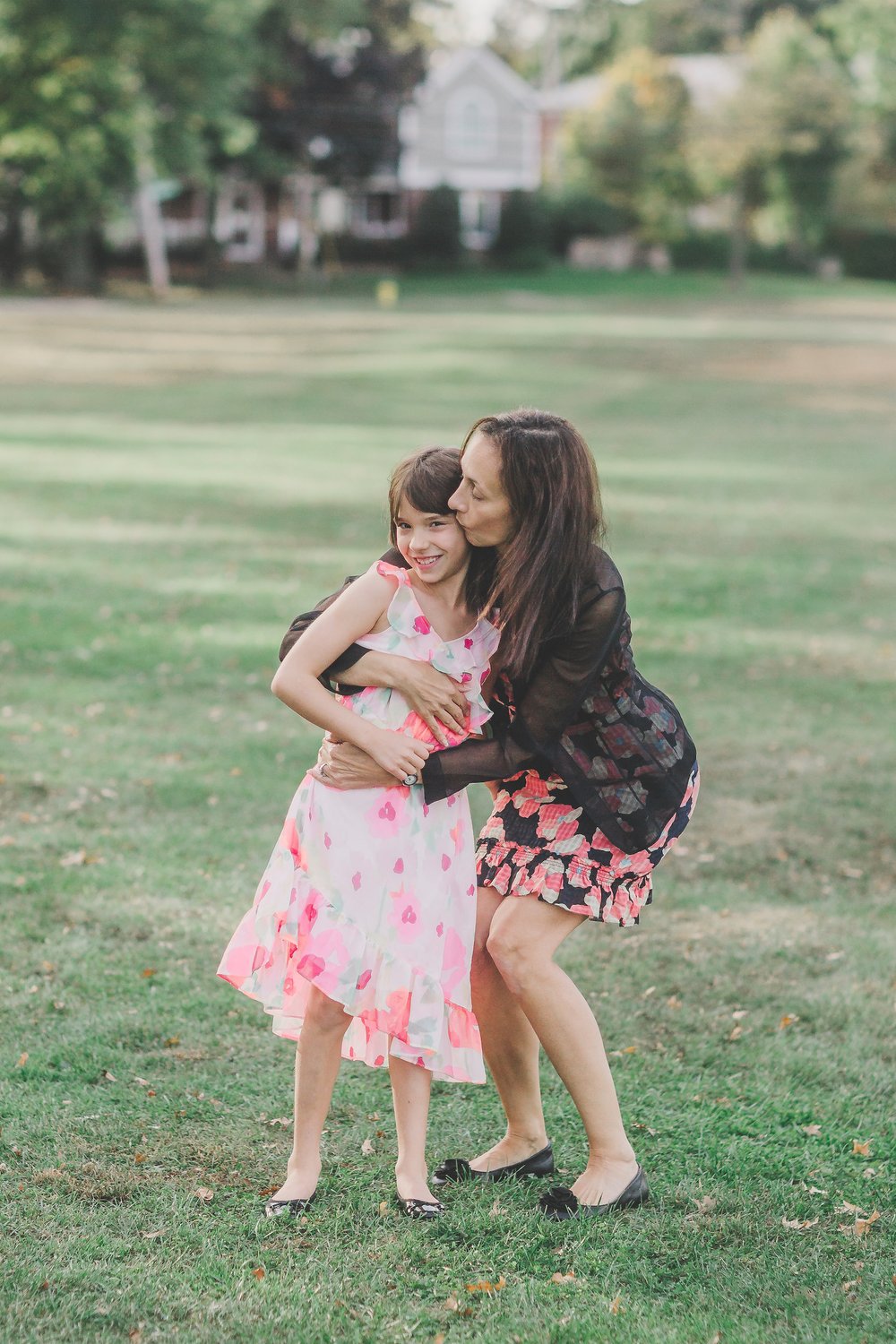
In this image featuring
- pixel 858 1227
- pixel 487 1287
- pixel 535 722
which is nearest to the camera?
pixel 487 1287

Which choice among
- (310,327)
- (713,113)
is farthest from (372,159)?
(310,327)

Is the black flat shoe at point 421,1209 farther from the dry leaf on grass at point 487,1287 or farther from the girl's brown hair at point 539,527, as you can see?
the girl's brown hair at point 539,527

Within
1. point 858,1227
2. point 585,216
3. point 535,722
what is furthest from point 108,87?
point 858,1227

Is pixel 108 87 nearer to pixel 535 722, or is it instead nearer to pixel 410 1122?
pixel 535 722

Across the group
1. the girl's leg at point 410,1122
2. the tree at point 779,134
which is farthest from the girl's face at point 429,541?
the tree at point 779,134

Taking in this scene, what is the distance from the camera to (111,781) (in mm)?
6719

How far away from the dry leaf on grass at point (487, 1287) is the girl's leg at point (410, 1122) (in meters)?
0.31

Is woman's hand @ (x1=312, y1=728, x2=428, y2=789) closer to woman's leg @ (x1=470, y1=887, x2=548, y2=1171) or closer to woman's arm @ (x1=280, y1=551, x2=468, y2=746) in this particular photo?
woman's arm @ (x1=280, y1=551, x2=468, y2=746)

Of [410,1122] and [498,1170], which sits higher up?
[410,1122]

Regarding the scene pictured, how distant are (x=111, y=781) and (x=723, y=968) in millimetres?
2968

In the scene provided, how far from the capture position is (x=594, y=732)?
3.43m

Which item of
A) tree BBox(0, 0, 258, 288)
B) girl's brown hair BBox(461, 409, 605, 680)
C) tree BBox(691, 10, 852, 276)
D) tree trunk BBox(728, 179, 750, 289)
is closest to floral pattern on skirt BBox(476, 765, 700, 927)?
girl's brown hair BBox(461, 409, 605, 680)

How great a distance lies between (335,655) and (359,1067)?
63.1 inches

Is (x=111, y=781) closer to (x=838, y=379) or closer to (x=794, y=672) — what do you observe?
(x=794, y=672)
